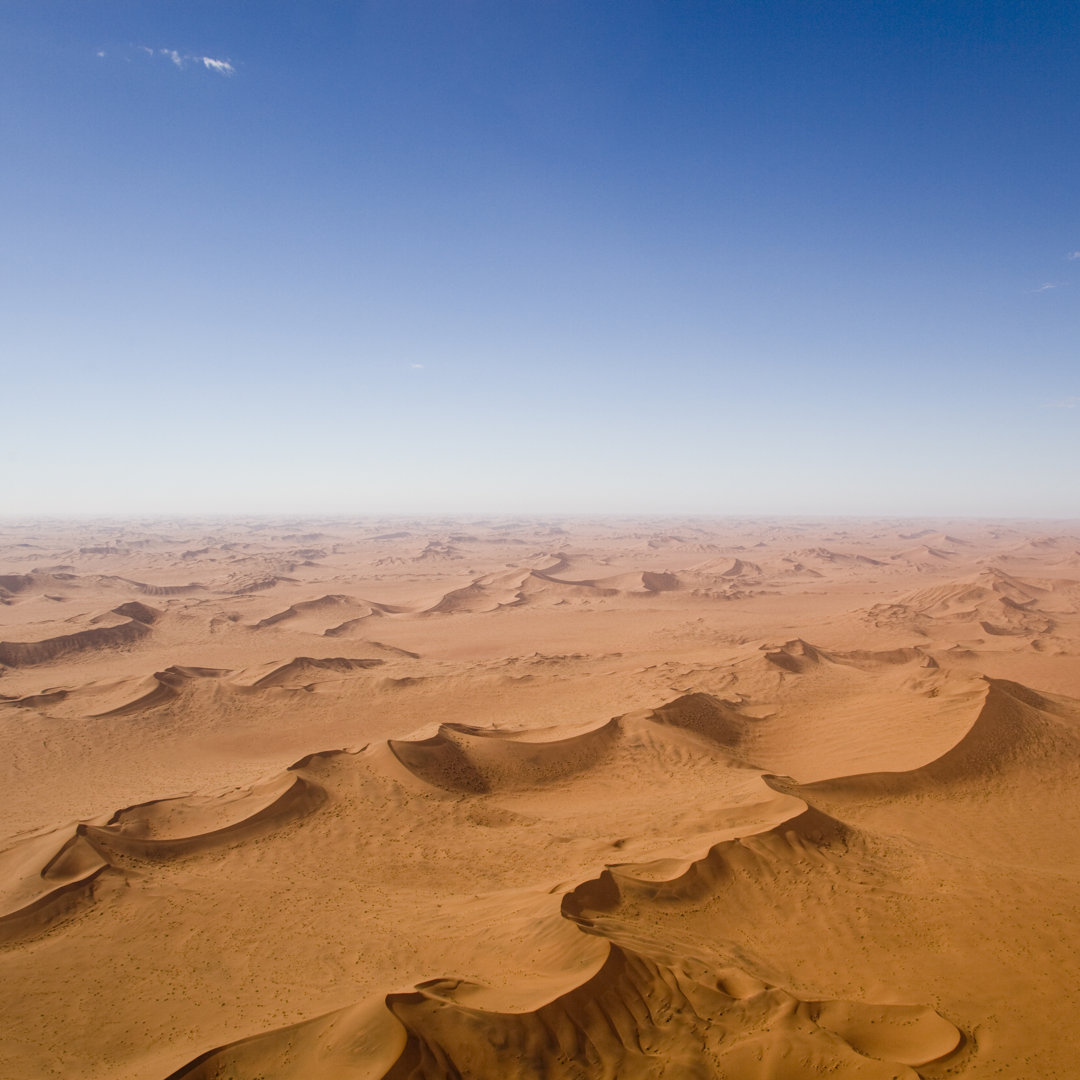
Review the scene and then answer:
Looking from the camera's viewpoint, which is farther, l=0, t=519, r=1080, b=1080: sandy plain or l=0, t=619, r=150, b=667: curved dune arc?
l=0, t=619, r=150, b=667: curved dune arc

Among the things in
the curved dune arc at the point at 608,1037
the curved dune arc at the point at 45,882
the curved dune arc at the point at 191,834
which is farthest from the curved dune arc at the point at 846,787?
the curved dune arc at the point at 45,882

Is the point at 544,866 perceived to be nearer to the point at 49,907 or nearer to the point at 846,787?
the point at 846,787

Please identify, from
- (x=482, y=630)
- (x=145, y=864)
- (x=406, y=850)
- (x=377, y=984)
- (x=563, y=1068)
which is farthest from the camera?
(x=482, y=630)

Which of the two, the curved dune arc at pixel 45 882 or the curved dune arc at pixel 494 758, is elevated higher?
the curved dune arc at pixel 45 882

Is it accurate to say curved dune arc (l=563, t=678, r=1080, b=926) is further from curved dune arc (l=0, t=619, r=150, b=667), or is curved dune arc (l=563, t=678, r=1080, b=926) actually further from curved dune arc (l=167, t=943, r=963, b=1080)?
curved dune arc (l=0, t=619, r=150, b=667)

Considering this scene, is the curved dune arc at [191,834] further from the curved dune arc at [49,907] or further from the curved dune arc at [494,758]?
the curved dune arc at [494,758]

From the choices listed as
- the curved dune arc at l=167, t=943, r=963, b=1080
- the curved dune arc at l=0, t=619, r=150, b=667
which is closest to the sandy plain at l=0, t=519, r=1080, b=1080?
the curved dune arc at l=167, t=943, r=963, b=1080

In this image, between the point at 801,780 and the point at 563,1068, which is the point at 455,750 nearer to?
the point at 801,780

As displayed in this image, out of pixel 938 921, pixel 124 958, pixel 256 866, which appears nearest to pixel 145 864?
pixel 256 866
